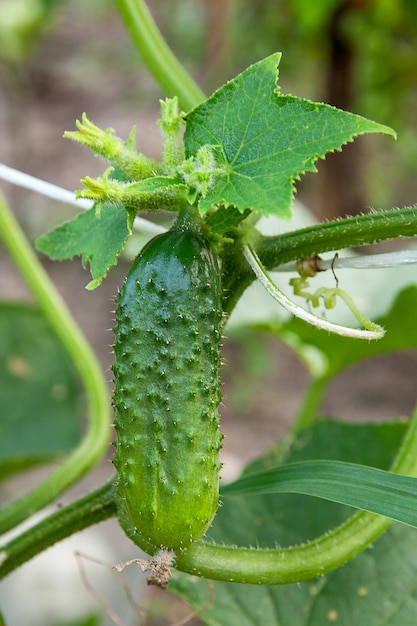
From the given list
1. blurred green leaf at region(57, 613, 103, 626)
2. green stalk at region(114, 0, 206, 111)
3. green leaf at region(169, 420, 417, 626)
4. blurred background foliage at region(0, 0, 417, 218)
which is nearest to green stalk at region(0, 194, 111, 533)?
green leaf at region(169, 420, 417, 626)

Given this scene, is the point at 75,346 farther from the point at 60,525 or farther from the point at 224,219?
the point at 224,219

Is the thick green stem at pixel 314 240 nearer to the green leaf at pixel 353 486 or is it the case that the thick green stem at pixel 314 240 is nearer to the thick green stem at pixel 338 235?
the thick green stem at pixel 338 235

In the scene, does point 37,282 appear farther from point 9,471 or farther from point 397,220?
point 397,220

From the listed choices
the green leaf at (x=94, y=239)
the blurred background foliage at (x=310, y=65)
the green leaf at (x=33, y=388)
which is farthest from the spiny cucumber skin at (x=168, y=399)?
the blurred background foliage at (x=310, y=65)

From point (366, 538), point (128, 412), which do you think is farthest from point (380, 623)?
point (128, 412)

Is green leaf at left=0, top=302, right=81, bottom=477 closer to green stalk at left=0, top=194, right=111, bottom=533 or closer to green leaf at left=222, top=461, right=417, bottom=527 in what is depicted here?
green stalk at left=0, top=194, right=111, bottom=533

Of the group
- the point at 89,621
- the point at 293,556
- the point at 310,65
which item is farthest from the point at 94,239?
the point at 310,65
